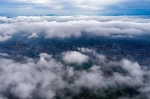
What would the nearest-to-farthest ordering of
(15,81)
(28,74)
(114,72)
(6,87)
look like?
1. (6,87)
2. (15,81)
3. (28,74)
4. (114,72)

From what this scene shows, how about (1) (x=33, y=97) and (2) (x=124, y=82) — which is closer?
(1) (x=33, y=97)

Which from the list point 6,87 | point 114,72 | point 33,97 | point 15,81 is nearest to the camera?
point 33,97

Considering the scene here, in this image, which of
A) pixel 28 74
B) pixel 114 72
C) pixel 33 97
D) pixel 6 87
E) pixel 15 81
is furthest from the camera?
pixel 114 72

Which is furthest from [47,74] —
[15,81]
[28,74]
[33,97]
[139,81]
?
[139,81]

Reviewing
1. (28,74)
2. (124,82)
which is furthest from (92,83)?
(28,74)

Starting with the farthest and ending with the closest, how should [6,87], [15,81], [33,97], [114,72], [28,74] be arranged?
[114,72], [28,74], [15,81], [6,87], [33,97]

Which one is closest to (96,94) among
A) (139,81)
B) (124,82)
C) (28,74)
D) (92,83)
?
(92,83)

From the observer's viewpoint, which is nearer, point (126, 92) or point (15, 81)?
point (126, 92)

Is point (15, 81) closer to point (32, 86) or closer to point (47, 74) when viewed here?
point (32, 86)

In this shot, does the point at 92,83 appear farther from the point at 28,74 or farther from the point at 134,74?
the point at 28,74
